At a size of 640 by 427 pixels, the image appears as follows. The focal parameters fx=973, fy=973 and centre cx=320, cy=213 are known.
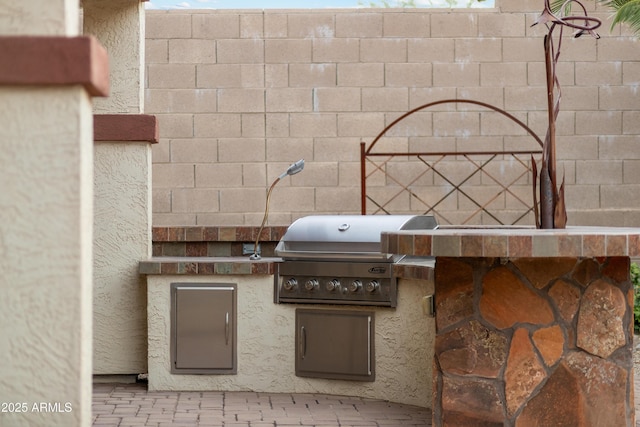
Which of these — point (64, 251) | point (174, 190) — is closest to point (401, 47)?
point (174, 190)

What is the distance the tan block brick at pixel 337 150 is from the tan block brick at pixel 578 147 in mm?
1574

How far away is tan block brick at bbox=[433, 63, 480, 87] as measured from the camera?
8.09 metres

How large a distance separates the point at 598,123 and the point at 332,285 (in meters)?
3.96

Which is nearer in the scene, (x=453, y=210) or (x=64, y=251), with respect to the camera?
(x=64, y=251)

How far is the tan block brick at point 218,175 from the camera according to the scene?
26.6 ft

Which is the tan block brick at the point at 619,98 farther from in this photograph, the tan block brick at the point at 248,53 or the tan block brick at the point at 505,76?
the tan block brick at the point at 248,53

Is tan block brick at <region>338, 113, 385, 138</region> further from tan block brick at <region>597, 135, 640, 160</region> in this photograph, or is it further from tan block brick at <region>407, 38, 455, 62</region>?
tan block brick at <region>597, 135, 640, 160</region>

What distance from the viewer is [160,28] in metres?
8.08

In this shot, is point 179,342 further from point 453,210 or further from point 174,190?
point 453,210

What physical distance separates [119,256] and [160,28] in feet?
10.1

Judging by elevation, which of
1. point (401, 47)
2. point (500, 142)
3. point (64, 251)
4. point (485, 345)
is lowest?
point (485, 345)

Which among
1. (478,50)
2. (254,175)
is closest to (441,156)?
(478,50)

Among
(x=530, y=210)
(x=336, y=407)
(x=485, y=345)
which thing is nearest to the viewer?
(x=485, y=345)

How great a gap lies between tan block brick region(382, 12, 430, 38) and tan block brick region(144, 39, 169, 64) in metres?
1.82
